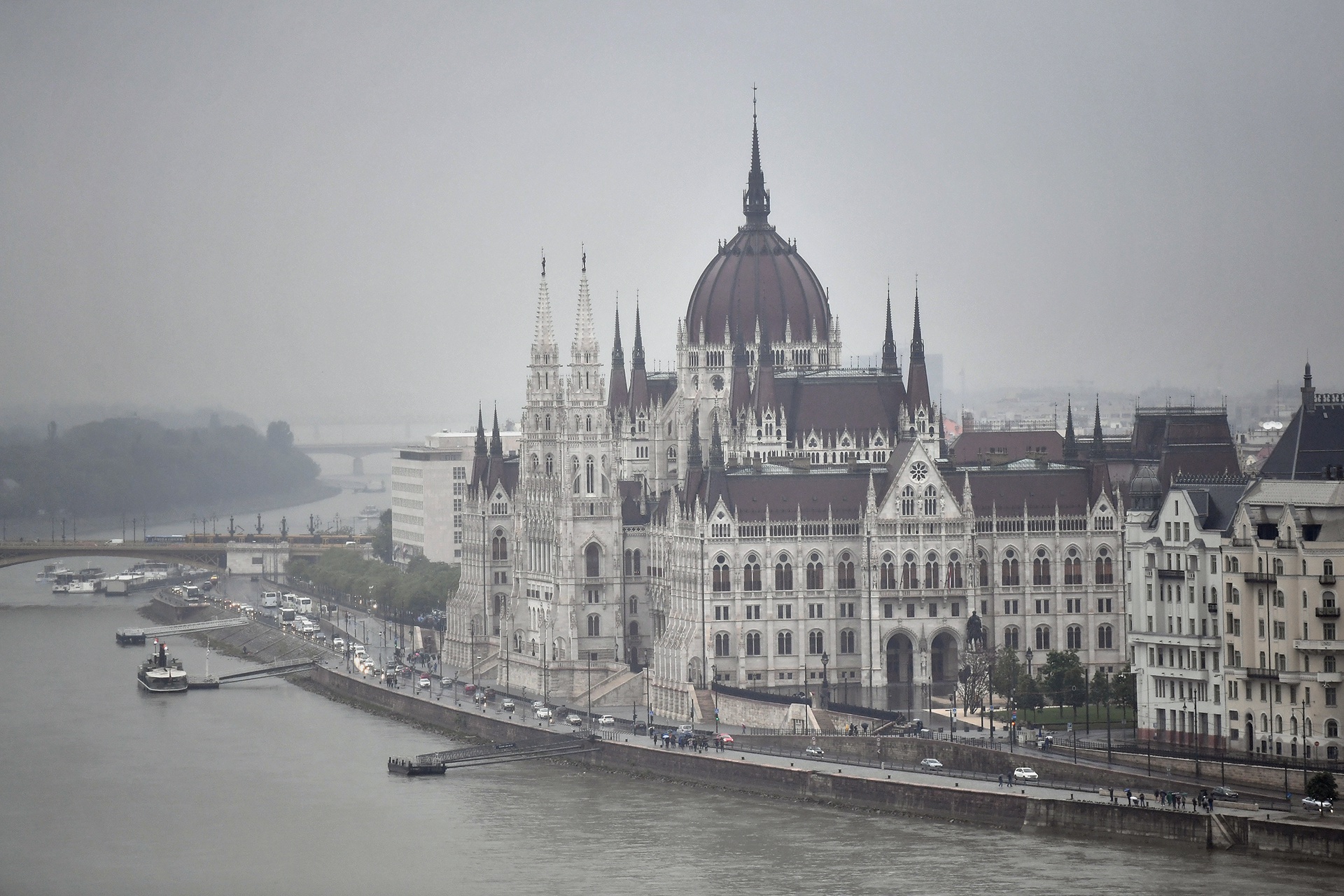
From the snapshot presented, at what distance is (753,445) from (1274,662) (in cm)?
5154

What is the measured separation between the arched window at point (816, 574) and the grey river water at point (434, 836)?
19631 mm

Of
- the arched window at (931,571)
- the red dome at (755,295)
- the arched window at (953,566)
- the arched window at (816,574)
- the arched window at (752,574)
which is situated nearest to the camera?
the arched window at (752,574)

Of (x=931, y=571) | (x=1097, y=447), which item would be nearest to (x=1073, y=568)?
(x=1097, y=447)

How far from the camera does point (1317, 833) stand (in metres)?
102

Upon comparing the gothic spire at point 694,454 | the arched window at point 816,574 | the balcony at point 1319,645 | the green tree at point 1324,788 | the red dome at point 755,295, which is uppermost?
the red dome at point 755,295

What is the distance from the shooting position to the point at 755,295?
561 feet

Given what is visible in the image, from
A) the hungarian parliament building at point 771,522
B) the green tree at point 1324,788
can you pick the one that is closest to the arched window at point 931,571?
the hungarian parliament building at point 771,522

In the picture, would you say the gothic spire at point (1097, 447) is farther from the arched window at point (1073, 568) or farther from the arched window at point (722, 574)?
the arched window at point (722, 574)

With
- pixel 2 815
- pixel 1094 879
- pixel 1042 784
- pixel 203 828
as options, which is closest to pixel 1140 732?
pixel 1042 784

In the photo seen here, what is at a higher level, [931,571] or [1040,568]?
[1040,568]

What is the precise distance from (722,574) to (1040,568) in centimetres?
1664

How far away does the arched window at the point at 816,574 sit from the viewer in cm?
14675

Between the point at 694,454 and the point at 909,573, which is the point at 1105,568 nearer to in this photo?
the point at 909,573

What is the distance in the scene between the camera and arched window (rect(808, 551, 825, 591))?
5778 inches
